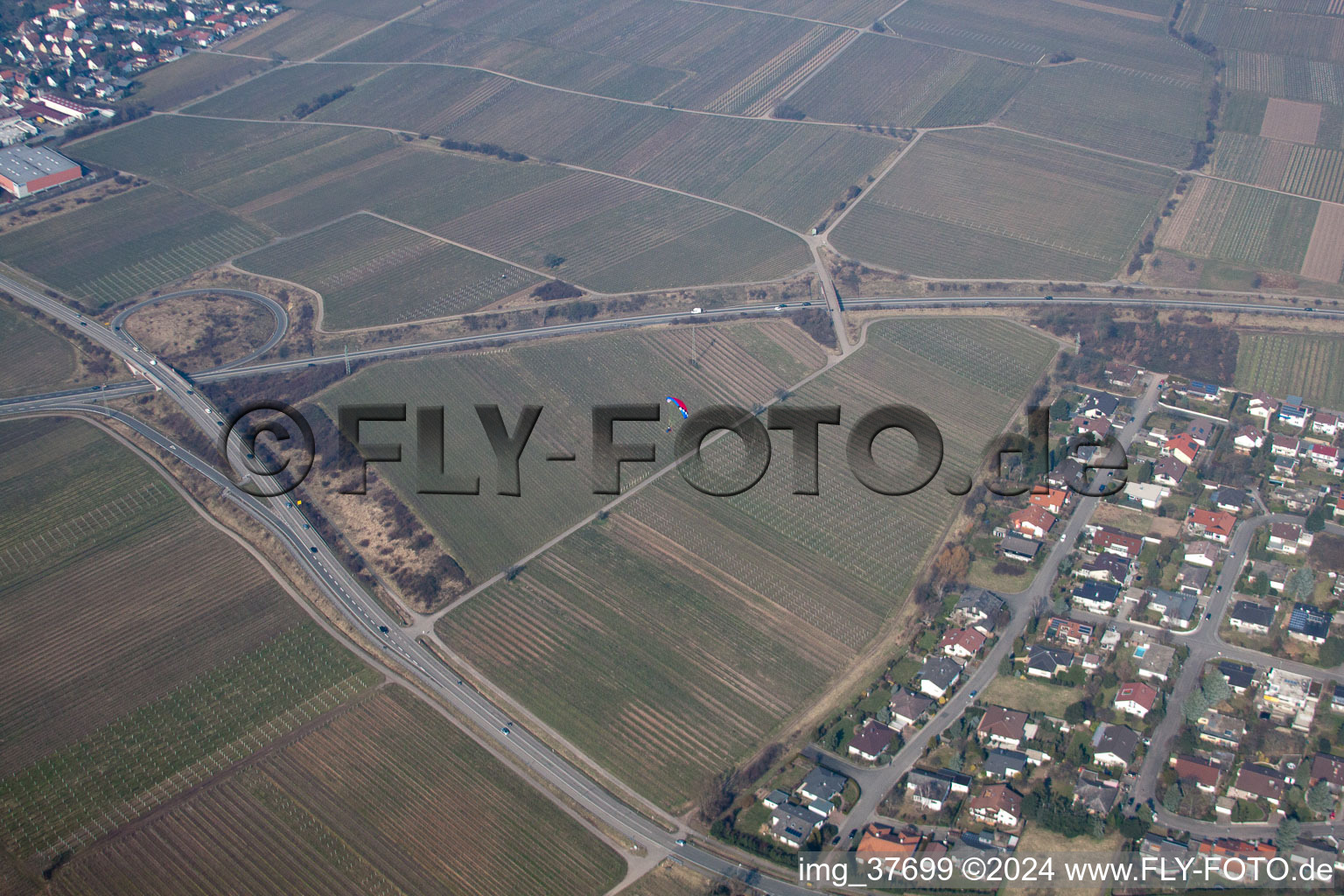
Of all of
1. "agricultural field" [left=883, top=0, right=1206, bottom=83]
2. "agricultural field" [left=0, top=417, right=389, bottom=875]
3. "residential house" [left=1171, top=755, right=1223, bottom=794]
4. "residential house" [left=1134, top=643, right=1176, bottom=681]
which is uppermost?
"agricultural field" [left=883, top=0, right=1206, bottom=83]

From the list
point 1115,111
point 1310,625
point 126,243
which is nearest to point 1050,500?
point 1310,625

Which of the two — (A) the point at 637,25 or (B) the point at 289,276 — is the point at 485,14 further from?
(B) the point at 289,276

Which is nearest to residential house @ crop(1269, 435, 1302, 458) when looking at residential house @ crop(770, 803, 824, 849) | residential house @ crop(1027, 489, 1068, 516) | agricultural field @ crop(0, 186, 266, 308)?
residential house @ crop(1027, 489, 1068, 516)

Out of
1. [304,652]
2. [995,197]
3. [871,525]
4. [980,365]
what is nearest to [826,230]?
[995,197]

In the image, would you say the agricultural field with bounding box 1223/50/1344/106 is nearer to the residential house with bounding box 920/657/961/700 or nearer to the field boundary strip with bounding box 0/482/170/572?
the residential house with bounding box 920/657/961/700

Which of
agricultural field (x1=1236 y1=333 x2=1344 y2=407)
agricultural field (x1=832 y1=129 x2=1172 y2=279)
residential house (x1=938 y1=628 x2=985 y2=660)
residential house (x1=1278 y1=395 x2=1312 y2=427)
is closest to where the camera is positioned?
residential house (x1=938 y1=628 x2=985 y2=660)

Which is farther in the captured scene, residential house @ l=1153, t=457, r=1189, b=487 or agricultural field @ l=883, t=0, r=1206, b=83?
agricultural field @ l=883, t=0, r=1206, b=83

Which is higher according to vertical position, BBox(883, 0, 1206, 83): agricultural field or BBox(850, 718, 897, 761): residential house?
BBox(883, 0, 1206, 83): agricultural field
